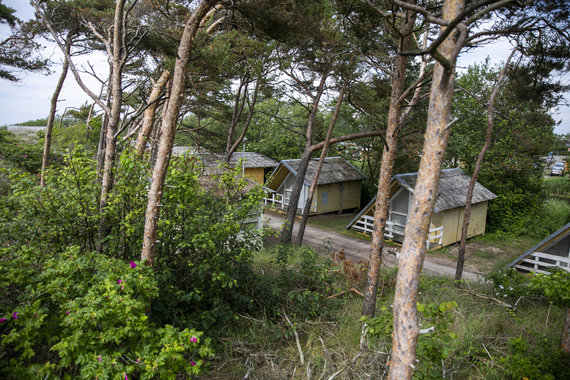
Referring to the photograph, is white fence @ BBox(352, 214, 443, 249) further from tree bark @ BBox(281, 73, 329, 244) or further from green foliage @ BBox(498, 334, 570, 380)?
green foliage @ BBox(498, 334, 570, 380)

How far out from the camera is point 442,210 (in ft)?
51.9

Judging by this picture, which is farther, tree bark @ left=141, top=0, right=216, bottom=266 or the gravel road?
the gravel road

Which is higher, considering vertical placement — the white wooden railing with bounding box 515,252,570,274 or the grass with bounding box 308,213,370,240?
the white wooden railing with bounding box 515,252,570,274

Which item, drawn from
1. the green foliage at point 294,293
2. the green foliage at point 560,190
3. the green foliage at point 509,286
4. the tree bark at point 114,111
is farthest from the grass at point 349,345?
the green foliage at point 560,190

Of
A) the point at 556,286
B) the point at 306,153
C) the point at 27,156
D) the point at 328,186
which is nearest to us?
the point at 556,286

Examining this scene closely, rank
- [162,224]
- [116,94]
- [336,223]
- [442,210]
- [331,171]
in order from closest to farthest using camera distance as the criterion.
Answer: [162,224]
[116,94]
[442,210]
[336,223]
[331,171]

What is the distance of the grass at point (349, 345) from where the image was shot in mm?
4996

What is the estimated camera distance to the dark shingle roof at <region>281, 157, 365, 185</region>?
71.1ft

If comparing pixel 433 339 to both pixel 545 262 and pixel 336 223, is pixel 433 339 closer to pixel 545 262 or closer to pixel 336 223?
pixel 545 262

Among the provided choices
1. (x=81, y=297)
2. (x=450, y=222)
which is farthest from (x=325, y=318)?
(x=450, y=222)

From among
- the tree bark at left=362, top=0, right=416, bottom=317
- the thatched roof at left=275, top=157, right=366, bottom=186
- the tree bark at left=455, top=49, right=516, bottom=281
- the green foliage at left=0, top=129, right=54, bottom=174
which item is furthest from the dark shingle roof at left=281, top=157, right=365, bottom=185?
the tree bark at left=362, top=0, right=416, bottom=317

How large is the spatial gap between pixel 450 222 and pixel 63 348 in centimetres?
1729

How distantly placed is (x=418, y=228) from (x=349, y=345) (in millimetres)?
2722

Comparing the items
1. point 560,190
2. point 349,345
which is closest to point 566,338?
point 349,345
